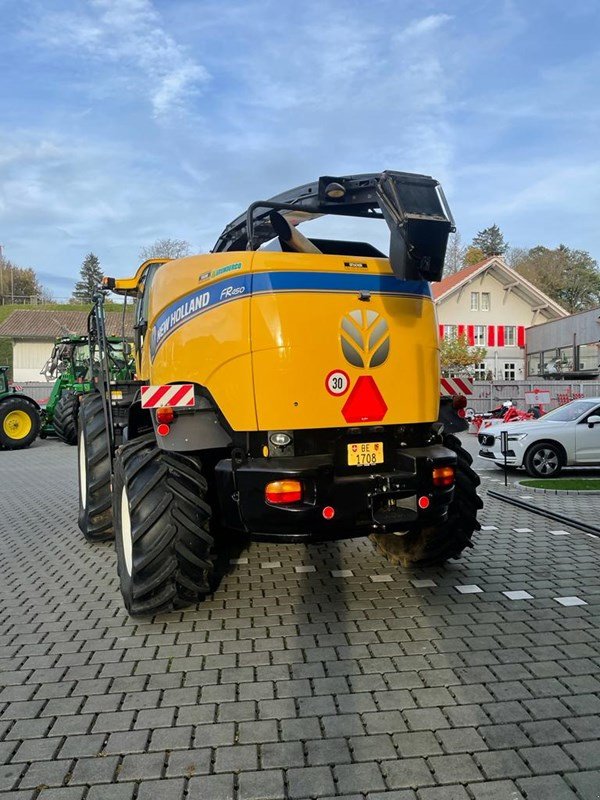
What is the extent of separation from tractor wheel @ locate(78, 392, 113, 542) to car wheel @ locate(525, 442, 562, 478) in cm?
773

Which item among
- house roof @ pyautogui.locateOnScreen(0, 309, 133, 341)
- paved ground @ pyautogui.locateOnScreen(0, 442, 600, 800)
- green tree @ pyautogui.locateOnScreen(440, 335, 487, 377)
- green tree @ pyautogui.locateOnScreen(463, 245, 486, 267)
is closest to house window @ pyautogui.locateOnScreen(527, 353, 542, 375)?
green tree @ pyautogui.locateOnScreen(440, 335, 487, 377)

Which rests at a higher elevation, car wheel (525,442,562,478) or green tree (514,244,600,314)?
green tree (514,244,600,314)

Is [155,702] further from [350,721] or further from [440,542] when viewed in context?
[440,542]

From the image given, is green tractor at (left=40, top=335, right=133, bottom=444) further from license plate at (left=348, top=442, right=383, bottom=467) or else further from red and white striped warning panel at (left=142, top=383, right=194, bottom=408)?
license plate at (left=348, top=442, right=383, bottom=467)

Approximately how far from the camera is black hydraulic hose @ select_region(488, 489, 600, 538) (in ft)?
22.7

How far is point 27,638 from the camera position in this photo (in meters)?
4.25

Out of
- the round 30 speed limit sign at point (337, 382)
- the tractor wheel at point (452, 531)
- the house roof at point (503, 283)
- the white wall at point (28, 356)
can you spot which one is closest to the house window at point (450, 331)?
the house roof at point (503, 283)

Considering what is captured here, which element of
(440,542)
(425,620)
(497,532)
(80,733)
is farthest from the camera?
(497,532)

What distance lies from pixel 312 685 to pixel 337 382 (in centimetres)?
182

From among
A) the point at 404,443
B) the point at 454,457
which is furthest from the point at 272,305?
the point at 454,457

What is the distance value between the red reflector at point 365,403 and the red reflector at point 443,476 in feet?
1.92

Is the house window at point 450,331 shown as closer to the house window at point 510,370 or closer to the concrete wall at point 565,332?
the house window at point 510,370

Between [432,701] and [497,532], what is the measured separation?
4051mm

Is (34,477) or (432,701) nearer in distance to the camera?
(432,701)
